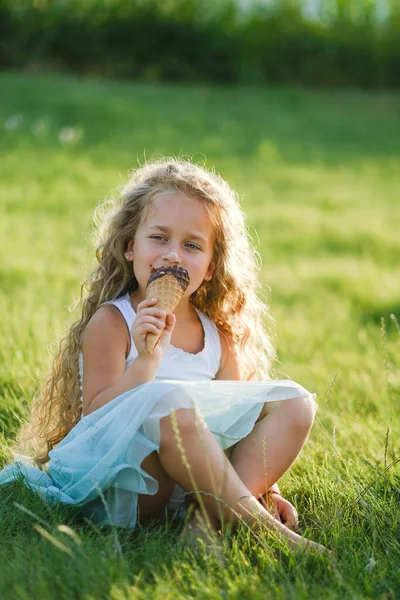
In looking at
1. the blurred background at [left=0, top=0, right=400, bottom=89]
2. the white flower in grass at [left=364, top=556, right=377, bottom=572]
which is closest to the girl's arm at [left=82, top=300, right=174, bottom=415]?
the white flower in grass at [left=364, top=556, right=377, bottom=572]

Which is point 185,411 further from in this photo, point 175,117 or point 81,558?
point 175,117

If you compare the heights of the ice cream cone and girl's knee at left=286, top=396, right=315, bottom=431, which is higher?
the ice cream cone

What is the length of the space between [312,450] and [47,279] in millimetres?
3084

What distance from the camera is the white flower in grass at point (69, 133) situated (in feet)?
32.8

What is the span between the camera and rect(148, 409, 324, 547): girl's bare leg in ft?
8.18

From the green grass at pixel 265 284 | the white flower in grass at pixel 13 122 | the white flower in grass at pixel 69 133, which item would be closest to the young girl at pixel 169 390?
the green grass at pixel 265 284

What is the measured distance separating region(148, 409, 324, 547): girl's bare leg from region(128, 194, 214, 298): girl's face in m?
0.62

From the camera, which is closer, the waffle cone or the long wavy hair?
the waffle cone

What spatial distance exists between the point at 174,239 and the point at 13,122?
786cm

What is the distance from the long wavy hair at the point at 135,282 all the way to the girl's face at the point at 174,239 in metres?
0.04

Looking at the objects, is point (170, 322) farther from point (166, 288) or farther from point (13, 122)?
point (13, 122)

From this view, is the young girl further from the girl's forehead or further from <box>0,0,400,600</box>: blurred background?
<box>0,0,400,600</box>: blurred background

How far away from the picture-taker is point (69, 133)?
976cm

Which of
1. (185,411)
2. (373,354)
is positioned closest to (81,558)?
(185,411)
